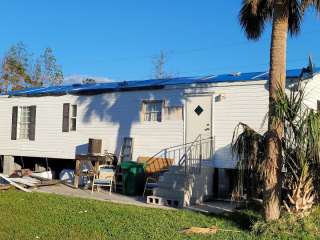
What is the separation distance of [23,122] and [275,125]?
43.3 ft

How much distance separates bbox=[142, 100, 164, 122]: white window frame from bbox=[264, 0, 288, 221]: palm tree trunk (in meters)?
6.80

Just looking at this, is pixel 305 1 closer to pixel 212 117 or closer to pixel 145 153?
pixel 212 117

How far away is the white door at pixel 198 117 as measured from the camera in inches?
558

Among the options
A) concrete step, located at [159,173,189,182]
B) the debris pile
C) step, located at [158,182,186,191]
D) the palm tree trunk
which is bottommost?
the debris pile

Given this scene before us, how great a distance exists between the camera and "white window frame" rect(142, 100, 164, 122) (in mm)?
15461

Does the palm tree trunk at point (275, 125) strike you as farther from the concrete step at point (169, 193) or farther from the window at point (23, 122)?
the window at point (23, 122)

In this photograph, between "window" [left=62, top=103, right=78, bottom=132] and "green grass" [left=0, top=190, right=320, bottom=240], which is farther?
"window" [left=62, top=103, right=78, bottom=132]

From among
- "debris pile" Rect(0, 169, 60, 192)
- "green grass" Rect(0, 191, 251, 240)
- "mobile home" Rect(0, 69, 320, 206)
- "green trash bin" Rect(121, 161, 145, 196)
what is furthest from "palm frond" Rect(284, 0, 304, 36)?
"debris pile" Rect(0, 169, 60, 192)

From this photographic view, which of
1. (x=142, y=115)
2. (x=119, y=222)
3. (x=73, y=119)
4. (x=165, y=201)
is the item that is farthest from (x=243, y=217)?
(x=73, y=119)

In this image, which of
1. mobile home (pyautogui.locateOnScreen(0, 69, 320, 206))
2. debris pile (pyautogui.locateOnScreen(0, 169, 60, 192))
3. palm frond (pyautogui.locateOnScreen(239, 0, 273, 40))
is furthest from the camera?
debris pile (pyautogui.locateOnScreen(0, 169, 60, 192))

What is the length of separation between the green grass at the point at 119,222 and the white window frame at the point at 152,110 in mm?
Answer: 4422

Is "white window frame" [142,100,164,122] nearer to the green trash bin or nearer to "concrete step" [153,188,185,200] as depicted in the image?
the green trash bin

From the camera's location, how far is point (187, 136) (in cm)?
1461

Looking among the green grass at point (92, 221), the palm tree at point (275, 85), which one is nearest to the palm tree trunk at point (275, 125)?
the palm tree at point (275, 85)
